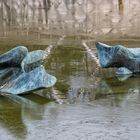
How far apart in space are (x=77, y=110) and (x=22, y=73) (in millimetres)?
1238

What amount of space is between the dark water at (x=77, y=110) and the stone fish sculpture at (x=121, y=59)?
149 millimetres

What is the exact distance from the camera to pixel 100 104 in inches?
276

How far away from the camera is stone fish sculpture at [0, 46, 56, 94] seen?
7449 mm

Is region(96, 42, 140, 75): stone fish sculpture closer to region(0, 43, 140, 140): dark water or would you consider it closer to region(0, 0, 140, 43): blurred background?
region(0, 43, 140, 140): dark water

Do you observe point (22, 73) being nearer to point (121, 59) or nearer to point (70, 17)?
point (121, 59)

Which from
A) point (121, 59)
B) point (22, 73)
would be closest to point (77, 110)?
point (22, 73)

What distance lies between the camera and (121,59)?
908cm

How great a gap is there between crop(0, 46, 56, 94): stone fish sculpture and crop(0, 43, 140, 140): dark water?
0.46 feet

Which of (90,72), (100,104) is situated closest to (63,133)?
(100,104)

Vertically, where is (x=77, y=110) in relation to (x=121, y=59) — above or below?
below

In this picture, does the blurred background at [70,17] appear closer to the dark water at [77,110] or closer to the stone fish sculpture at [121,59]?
the stone fish sculpture at [121,59]

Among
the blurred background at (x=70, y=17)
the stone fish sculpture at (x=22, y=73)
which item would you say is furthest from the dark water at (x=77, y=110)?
the blurred background at (x=70, y=17)

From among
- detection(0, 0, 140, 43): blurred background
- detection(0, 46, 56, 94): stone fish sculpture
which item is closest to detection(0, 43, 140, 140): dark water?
detection(0, 46, 56, 94): stone fish sculpture

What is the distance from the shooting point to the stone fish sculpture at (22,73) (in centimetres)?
745
